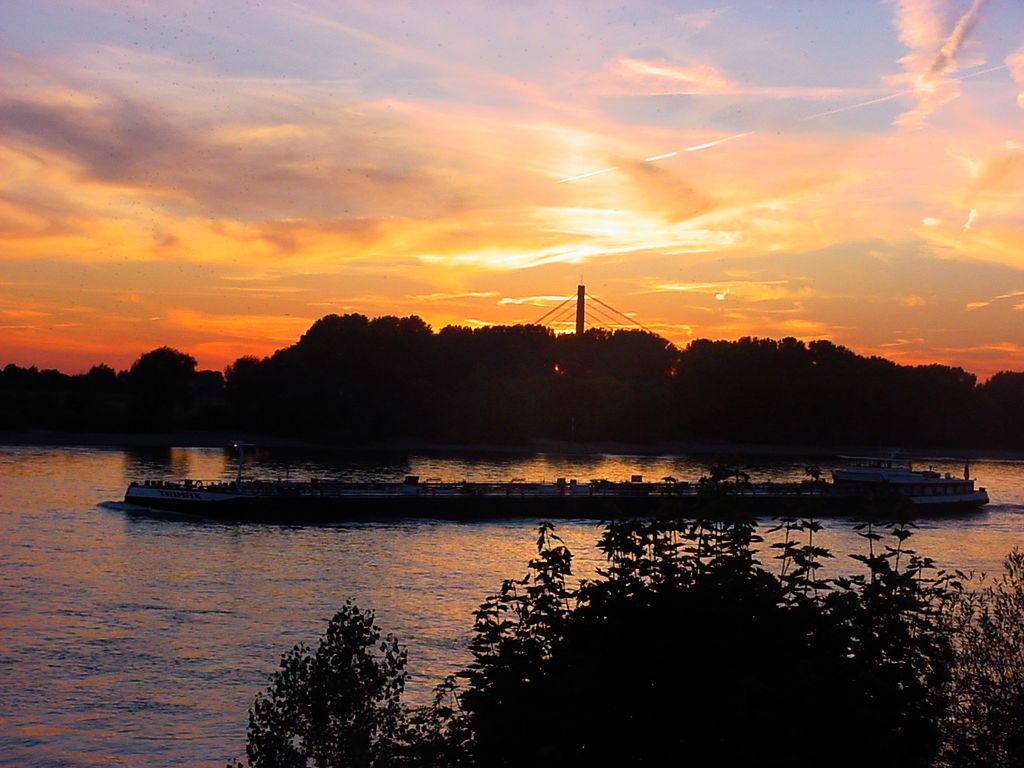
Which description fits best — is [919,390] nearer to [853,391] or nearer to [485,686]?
[853,391]

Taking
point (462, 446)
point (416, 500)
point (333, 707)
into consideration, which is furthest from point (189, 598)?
point (462, 446)

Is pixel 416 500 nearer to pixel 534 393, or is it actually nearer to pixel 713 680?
pixel 713 680

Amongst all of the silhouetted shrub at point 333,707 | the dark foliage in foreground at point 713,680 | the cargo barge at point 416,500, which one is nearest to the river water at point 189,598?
the cargo barge at point 416,500

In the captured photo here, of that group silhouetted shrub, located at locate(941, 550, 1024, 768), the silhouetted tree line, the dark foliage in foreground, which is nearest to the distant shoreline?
the silhouetted tree line

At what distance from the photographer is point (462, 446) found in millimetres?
120938

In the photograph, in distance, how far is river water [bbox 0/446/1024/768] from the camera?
75.6 feet

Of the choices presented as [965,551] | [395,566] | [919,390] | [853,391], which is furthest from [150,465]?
[919,390]

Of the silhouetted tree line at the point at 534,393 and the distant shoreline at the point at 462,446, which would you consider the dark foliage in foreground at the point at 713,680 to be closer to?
the distant shoreline at the point at 462,446

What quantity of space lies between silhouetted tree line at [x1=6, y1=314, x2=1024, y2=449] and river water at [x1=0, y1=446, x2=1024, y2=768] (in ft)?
140

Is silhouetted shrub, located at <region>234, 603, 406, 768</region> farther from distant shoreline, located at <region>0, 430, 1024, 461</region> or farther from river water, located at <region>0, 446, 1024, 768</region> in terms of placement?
distant shoreline, located at <region>0, 430, 1024, 461</region>

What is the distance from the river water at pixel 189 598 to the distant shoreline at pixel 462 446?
34314 mm

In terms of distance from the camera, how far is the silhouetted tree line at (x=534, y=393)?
117m

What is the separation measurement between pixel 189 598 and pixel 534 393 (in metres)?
92.3

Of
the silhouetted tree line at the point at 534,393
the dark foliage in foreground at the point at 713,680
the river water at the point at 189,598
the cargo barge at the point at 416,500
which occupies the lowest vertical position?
the river water at the point at 189,598
